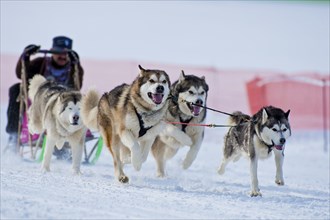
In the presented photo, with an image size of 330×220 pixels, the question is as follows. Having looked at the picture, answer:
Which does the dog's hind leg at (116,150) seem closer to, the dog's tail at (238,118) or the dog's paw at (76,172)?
the dog's paw at (76,172)

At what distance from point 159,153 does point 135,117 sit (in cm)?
103

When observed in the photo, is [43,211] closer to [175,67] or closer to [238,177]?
[238,177]

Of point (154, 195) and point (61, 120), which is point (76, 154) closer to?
point (61, 120)

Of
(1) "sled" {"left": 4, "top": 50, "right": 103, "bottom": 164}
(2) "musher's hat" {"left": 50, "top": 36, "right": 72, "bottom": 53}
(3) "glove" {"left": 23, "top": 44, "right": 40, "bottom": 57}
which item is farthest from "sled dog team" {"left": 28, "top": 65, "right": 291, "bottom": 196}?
(2) "musher's hat" {"left": 50, "top": 36, "right": 72, "bottom": 53}

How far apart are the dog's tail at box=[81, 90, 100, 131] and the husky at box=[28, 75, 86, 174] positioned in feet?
0.26

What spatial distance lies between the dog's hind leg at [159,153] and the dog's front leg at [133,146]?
0.95 meters

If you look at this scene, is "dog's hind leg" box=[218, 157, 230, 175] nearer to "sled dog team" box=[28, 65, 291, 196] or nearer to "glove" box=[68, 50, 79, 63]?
"sled dog team" box=[28, 65, 291, 196]

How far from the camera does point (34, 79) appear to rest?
245 inches

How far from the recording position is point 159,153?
5.68m

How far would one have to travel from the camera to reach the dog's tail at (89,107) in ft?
17.4

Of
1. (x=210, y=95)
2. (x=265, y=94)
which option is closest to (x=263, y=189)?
(x=265, y=94)

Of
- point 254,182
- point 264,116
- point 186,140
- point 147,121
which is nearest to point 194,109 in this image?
point 186,140

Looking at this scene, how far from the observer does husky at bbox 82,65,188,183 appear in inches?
184

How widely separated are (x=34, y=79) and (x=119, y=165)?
6.09 ft
